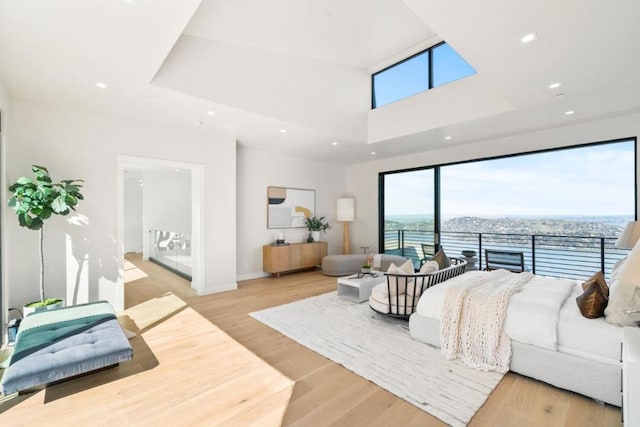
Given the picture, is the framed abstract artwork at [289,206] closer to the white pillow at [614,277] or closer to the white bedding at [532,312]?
the white bedding at [532,312]

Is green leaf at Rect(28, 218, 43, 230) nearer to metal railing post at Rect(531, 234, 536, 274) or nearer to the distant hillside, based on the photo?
the distant hillside

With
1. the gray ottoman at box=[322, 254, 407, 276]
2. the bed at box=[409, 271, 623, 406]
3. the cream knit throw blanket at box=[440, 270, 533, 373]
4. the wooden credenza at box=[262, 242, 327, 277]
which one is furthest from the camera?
the gray ottoman at box=[322, 254, 407, 276]

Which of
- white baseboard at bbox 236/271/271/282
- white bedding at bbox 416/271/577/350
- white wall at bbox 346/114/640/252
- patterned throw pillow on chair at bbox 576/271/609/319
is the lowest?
white baseboard at bbox 236/271/271/282

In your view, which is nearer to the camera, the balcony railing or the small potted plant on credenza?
the balcony railing

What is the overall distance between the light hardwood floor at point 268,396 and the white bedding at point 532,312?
0.37 metres

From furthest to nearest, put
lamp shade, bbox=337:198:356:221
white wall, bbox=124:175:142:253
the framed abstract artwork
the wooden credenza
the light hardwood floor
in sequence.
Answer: white wall, bbox=124:175:142:253, lamp shade, bbox=337:198:356:221, the framed abstract artwork, the wooden credenza, the light hardwood floor

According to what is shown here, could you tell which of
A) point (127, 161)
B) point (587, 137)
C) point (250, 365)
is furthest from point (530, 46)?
point (127, 161)

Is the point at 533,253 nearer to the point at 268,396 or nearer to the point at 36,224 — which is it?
the point at 268,396

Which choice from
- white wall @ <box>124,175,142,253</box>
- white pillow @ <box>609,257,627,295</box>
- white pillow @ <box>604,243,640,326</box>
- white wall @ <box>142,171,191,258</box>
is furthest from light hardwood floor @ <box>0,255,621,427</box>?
white wall @ <box>124,175,142,253</box>

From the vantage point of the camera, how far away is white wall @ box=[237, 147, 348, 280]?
5.99 meters

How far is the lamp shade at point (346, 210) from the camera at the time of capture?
24.1 feet

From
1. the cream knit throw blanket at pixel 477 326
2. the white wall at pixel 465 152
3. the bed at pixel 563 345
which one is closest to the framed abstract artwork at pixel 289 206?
the white wall at pixel 465 152

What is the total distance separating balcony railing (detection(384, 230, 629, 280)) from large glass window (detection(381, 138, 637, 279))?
0.01 metres

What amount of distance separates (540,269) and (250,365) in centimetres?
533
